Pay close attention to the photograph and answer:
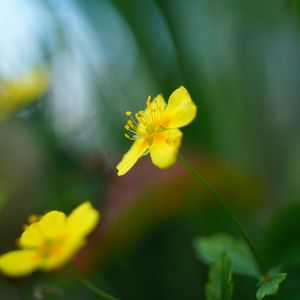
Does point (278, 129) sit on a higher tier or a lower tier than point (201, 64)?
lower

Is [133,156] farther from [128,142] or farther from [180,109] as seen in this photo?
[128,142]

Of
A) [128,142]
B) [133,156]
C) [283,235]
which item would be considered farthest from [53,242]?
[128,142]

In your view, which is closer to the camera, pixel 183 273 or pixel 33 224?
pixel 33 224

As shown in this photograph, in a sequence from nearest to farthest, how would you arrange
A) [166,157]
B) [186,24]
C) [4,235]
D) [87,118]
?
[166,157]
[4,235]
[87,118]
[186,24]

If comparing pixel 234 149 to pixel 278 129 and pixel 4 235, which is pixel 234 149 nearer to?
pixel 278 129

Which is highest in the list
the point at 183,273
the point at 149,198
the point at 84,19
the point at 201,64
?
the point at 84,19

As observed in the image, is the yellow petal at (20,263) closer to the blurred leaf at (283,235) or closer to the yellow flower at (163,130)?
the yellow flower at (163,130)

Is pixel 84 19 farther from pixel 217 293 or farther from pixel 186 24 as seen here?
pixel 217 293

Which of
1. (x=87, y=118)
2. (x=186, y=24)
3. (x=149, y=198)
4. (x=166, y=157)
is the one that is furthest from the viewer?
(x=186, y=24)

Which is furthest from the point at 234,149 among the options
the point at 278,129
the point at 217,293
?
the point at 217,293
